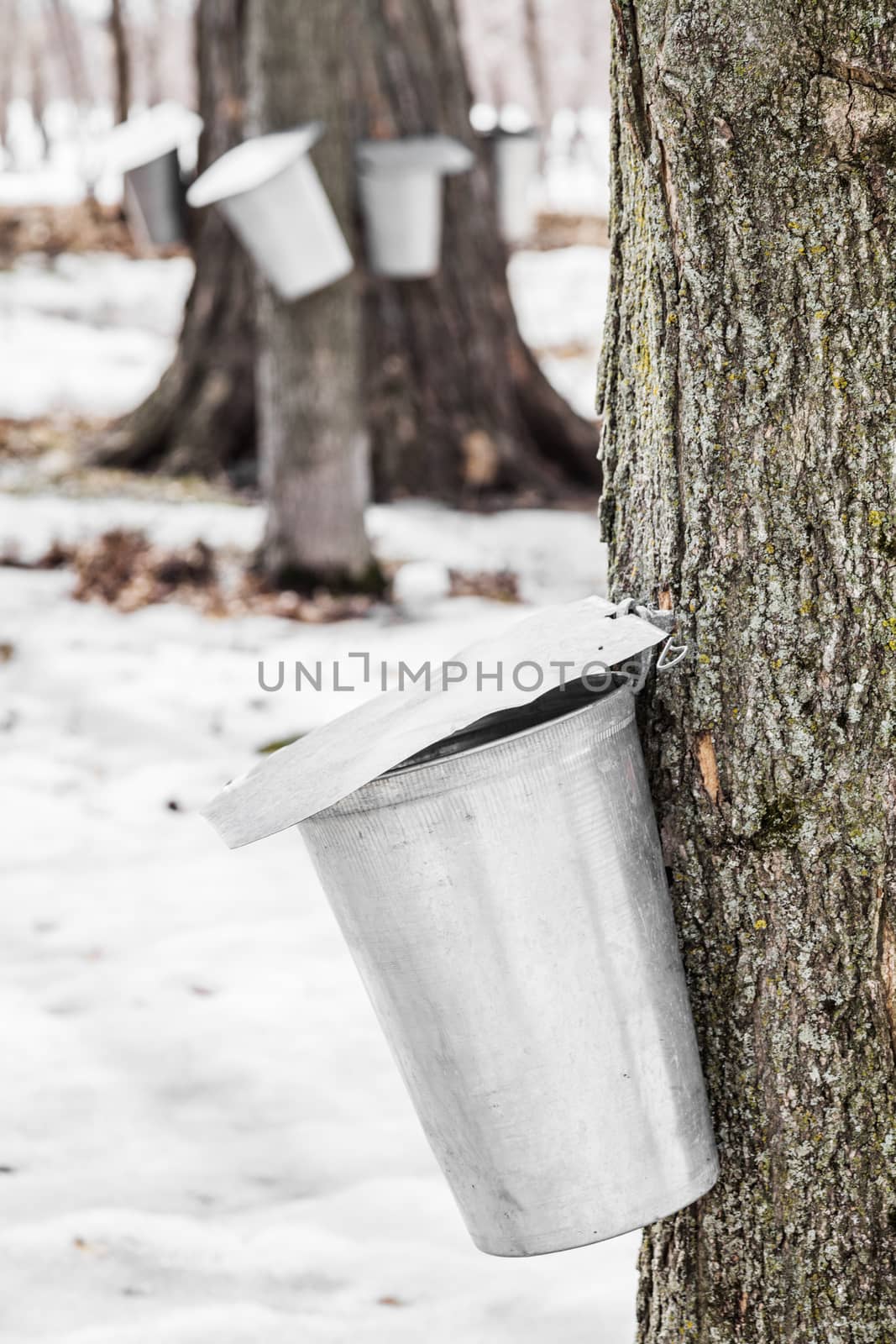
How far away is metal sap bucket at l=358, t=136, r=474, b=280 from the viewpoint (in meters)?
4.78

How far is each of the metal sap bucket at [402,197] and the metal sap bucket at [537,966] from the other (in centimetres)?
408

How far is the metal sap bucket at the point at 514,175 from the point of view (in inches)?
258

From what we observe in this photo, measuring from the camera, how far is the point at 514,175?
6.64 m

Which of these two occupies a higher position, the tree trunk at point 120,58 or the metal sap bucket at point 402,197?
the tree trunk at point 120,58

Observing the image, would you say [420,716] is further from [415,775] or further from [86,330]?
[86,330]

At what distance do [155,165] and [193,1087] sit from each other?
176 inches

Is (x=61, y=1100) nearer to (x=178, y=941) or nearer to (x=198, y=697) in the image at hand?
(x=178, y=941)

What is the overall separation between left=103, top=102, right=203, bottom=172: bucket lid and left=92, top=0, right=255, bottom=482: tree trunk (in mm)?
1073

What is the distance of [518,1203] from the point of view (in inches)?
46.0

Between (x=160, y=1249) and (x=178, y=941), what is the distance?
0.93 m

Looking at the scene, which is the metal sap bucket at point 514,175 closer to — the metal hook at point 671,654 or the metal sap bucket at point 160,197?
the metal sap bucket at point 160,197

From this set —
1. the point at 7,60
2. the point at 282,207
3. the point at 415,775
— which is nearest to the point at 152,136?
the point at 282,207

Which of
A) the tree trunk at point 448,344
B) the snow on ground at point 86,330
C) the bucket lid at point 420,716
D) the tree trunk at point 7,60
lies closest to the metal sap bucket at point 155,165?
the tree trunk at point 448,344

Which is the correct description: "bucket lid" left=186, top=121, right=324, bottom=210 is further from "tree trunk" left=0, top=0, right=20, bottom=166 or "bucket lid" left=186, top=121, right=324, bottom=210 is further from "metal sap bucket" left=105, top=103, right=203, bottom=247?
"tree trunk" left=0, top=0, right=20, bottom=166
